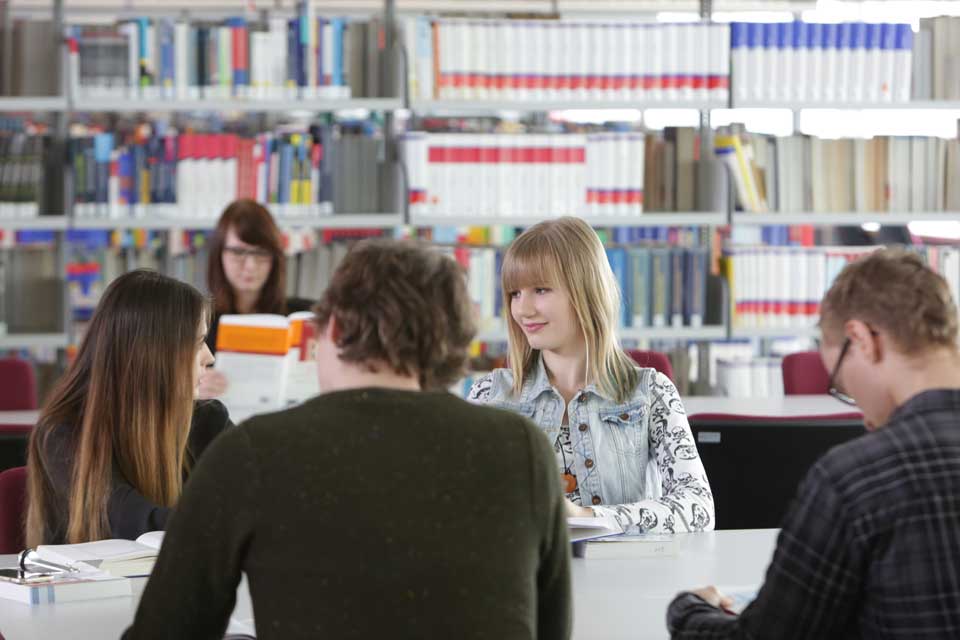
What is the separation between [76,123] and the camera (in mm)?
6988

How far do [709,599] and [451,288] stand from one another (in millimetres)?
621

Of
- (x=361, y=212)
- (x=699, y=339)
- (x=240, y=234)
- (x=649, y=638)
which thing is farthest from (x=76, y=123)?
(x=649, y=638)

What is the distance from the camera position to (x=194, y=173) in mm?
4586

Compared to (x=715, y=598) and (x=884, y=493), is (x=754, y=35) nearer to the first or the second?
(x=715, y=598)

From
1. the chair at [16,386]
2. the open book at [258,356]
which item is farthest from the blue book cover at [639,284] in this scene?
the chair at [16,386]

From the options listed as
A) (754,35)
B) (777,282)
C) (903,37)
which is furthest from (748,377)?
(903,37)

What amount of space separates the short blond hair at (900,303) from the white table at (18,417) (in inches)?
106

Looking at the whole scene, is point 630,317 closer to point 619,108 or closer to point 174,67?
point 619,108

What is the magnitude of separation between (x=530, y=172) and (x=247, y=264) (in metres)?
1.30

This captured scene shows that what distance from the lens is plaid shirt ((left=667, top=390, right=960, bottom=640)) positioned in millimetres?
1320

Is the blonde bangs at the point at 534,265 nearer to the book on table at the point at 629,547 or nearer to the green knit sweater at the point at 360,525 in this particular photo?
the book on table at the point at 629,547

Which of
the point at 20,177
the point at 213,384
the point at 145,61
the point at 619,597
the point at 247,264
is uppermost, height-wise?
the point at 145,61

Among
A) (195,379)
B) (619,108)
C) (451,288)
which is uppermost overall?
(619,108)

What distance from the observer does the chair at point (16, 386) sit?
409cm
